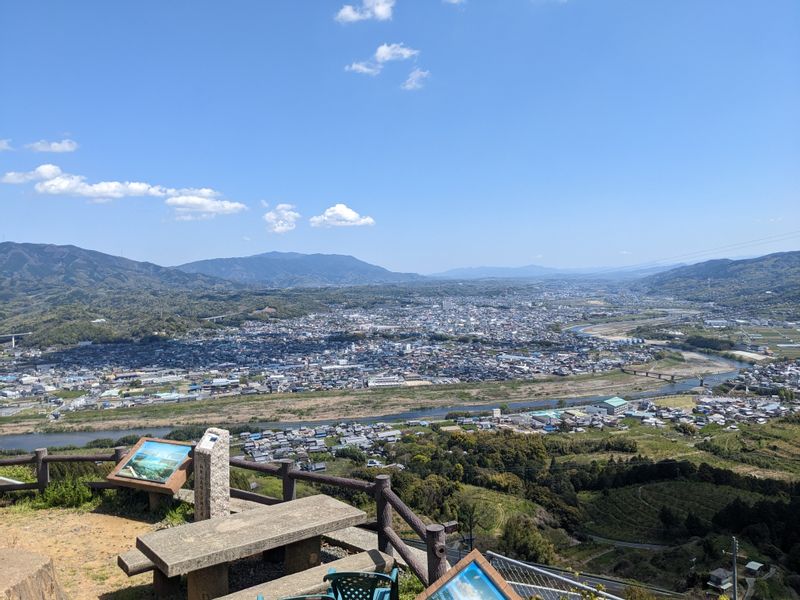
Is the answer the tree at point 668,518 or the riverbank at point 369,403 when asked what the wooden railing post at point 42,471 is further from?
the riverbank at point 369,403

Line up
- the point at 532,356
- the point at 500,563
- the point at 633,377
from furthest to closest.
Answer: the point at 532,356 < the point at 633,377 < the point at 500,563

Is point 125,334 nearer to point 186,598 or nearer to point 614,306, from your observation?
point 186,598

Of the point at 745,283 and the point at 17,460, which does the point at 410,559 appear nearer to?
the point at 17,460

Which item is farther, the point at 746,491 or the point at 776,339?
the point at 776,339

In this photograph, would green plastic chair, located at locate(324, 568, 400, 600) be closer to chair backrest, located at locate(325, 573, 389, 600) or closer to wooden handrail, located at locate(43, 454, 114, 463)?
chair backrest, located at locate(325, 573, 389, 600)

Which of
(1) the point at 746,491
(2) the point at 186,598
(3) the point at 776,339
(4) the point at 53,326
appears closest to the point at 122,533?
(2) the point at 186,598
